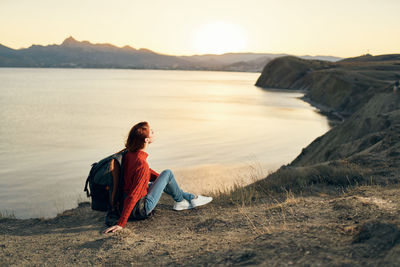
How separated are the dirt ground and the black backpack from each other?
0.45m

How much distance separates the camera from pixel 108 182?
5.23m

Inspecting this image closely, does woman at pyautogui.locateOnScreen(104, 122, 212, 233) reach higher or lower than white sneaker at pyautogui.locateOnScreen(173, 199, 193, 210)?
higher

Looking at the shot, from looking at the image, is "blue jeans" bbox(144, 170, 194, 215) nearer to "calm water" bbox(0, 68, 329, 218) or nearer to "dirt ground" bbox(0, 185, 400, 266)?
"dirt ground" bbox(0, 185, 400, 266)

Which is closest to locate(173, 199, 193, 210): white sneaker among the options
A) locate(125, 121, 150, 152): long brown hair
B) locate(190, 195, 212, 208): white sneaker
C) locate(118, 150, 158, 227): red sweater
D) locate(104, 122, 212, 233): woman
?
locate(190, 195, 212, 208): white sneaker

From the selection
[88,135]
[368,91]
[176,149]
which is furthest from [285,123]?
[88,135]

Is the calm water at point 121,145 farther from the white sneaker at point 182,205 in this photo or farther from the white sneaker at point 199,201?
the white sneaker at point 199,201

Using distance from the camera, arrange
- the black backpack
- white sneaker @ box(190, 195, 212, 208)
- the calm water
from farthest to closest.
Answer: the calm water → white sneaker @ box(190, 195, 212, 208) → the black backpack

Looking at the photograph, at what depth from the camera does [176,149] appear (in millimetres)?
20125

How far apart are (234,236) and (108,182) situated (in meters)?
2.01

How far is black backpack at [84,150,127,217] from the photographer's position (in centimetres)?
513

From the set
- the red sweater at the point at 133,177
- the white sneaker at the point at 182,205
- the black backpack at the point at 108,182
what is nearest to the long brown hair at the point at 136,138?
the red sweater at the point at 133,177

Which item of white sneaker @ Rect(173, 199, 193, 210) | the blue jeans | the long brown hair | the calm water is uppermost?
the long brown hair

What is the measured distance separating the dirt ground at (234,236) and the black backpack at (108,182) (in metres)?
0.45

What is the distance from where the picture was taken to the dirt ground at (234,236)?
3795mm
